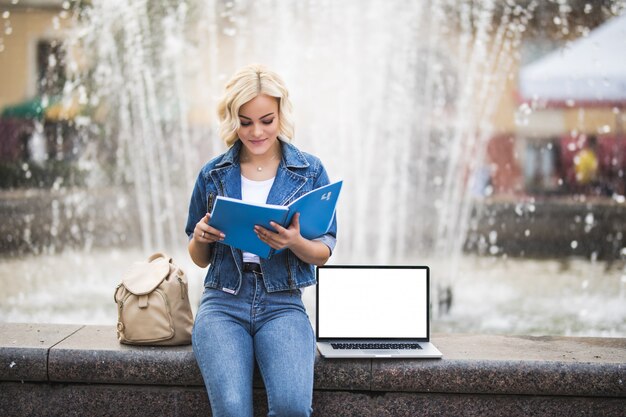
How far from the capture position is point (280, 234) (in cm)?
262

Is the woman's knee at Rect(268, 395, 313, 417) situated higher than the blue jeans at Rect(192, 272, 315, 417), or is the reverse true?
the blue jeans at Rect(192, 272, 315, 417)

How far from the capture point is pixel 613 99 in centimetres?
1401

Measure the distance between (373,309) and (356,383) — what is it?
29 centimetres

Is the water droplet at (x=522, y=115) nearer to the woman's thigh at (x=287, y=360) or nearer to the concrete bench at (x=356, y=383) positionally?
the concrete bench at (x=356, y=383)

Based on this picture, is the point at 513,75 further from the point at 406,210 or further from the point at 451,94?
the point at 406,210

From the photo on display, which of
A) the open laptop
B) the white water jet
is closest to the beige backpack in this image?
the open laptop

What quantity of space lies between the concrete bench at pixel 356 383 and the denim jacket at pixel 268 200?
32cm

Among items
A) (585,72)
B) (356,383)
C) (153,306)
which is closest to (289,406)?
(356,383)

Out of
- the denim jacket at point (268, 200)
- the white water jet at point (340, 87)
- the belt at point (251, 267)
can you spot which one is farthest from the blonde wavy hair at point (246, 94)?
the white water jet at point (340, 87)

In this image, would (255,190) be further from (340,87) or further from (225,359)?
(340,87)

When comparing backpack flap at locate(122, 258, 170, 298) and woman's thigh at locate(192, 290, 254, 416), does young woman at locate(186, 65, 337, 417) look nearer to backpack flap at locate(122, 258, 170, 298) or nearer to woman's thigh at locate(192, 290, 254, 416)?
woman's thigh at locate(192, 290, 254, 416)

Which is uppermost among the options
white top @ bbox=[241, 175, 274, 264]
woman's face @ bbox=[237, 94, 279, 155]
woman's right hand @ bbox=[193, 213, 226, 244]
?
woman's face @ bbox=[237, 94, 279, 155]

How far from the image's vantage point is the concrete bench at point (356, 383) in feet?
9.59

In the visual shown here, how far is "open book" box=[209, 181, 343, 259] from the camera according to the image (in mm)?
2523
